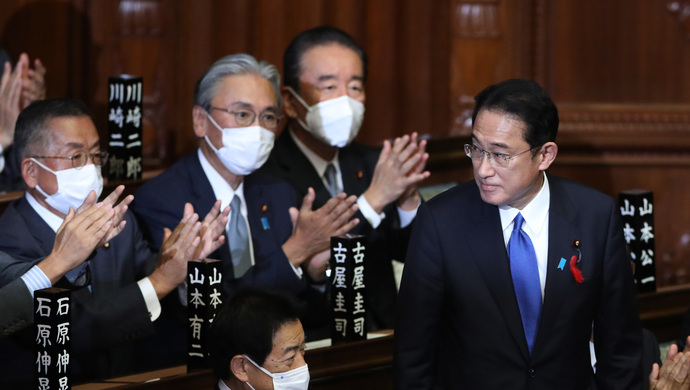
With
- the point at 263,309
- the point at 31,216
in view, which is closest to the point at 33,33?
the point at 31,216

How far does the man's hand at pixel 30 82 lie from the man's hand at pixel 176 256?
3.99 feet

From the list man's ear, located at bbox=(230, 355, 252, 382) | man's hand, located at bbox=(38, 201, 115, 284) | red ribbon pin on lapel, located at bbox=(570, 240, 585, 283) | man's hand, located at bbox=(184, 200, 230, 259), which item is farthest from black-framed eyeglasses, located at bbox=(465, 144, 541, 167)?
man's hand, located at bbox=(38, 201, 115, 284)

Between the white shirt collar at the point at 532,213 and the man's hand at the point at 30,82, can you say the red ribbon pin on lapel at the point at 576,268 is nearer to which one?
the white shirt collar at the point at 532,213

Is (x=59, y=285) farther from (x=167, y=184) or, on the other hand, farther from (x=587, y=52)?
(x=587, y=52)

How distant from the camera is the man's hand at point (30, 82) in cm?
397

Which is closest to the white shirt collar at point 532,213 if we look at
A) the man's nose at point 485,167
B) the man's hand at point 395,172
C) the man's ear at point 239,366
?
the man's nose at point 485,167

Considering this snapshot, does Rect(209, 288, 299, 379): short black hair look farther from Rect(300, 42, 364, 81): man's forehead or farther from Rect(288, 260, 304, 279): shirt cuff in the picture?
Rect(300, 42, 364, 81): man's forehead

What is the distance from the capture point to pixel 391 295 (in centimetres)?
388

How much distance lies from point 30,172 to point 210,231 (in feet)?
1.84

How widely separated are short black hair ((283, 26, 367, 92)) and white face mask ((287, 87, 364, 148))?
0.52 feet

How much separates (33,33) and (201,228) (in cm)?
187

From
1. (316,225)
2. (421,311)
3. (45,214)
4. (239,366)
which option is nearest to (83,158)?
(45,214)

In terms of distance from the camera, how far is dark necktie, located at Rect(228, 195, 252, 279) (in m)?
3.50

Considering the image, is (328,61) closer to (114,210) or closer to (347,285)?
(347,285)
